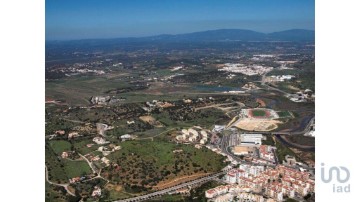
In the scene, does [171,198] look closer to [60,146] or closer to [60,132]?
[60,146]

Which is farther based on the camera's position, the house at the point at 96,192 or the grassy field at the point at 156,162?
the grassy field at the point at 156,162

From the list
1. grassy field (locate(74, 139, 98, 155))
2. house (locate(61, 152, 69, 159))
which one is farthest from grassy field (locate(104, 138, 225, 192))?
house (locate(61, 152, 69, 159))

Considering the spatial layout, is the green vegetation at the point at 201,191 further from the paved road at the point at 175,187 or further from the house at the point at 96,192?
the house at the point at 96,192

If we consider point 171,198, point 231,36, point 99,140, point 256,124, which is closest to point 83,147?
point 99,140

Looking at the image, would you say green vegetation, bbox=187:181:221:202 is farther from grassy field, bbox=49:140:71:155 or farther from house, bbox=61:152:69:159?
grassy field, bbox=49:140:71:155

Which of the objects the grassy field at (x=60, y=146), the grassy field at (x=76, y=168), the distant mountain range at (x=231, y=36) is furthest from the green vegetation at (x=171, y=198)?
the distant mountain range at (x=231, y=36)

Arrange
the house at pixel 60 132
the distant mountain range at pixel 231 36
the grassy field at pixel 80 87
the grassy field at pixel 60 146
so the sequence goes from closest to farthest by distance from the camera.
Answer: the grassy field at pixel 60 146
the house at pixel 60 132
the grassy field at pixel 80 87
the distant mountain range at pixel 231 36

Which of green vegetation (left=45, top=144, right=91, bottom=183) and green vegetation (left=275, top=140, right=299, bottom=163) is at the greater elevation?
green vegetation (left=275, top=140, right=299, bottom=163)

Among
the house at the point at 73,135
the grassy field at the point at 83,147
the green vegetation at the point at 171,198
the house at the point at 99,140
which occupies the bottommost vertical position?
the green vegetation at the point at 171,198
